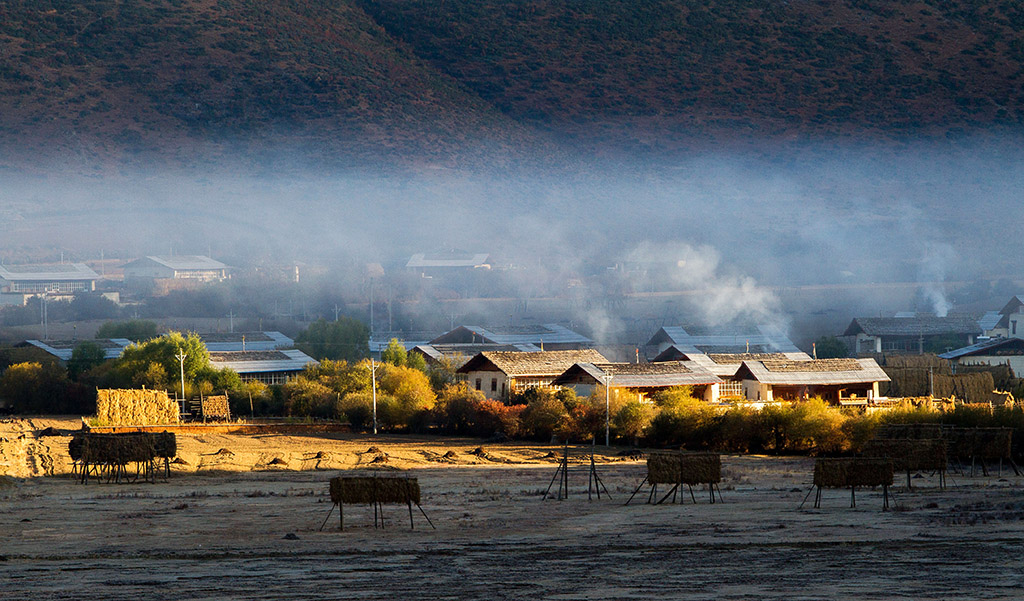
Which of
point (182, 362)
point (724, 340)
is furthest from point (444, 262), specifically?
point (182, 362)

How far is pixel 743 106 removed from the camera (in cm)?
17975

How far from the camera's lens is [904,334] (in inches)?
4380

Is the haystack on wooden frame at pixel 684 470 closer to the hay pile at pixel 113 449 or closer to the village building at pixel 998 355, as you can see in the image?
the hay pile at pixel 113 449

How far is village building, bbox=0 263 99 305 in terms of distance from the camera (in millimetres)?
147750

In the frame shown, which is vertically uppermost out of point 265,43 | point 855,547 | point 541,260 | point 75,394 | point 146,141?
point 265,43

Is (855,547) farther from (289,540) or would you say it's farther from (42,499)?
(42,499)

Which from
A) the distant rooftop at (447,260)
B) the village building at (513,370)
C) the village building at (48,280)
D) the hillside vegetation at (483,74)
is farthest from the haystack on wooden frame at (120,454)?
the distant rooftop at (447,260)

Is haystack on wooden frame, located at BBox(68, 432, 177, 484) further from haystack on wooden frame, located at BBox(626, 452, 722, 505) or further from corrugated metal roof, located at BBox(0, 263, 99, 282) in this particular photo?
corrugated metal roof, located at BBox(0, 263, 99, 282)

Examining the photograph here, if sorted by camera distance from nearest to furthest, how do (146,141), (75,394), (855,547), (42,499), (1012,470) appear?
(855,547), (42,499), (1012,470), (75,394), (146,141)

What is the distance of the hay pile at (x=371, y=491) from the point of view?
97.9 feet

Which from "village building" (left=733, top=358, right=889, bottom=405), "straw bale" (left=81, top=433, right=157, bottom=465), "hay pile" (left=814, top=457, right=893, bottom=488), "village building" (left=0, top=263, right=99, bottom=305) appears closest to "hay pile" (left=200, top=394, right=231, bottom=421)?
"straw bale" (left=81, top=433, right=157, bottom=465)

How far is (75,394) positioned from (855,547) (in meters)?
63.9

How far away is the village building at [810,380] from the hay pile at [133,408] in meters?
30.6

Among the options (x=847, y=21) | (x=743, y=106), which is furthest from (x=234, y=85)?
(x=847, y=21)
